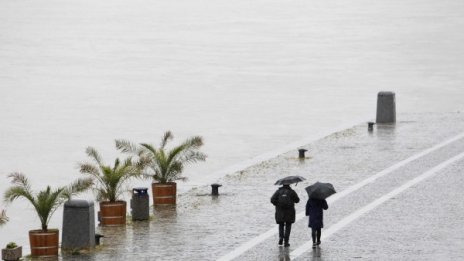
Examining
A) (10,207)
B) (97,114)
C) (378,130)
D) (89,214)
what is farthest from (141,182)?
(97,114)

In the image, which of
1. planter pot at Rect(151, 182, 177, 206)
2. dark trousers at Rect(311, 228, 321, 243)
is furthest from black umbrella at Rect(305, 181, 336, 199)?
planter pot at Rect(151, 182, 177, 206)

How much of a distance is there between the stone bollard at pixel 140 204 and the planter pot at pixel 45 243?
3135 millimetres

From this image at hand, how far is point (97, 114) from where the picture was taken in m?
52.8

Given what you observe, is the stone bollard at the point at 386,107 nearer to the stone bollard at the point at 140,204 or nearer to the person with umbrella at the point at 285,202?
the stone bollard at the point at 140,204

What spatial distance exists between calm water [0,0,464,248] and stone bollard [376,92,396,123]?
2.57 m

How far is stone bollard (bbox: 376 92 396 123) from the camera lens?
40.1m

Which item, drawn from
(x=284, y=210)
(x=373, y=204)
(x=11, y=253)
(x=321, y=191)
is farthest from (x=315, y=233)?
(x=11, y=253)

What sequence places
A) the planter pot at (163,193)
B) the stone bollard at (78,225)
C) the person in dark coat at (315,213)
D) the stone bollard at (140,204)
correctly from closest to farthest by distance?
the person in dark coat at (315,213) < the stone bollard at (78,225) < the stone bollard at (140,204) < the planter pot at (163,193)

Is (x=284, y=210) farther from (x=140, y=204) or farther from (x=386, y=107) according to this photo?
(x=386, y=107)

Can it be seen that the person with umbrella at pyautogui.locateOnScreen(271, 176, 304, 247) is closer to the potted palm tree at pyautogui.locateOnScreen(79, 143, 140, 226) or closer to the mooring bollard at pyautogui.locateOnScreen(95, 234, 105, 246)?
the mooring bollard at pyautogui.locateOnScreen(95, 234, 105, 246)

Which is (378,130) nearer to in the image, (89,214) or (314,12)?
(89,214)

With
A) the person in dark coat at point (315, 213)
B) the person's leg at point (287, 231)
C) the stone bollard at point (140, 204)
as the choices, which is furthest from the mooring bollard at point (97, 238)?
the person in dark coat at point (315, 213)

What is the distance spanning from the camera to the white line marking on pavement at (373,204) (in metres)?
23.1

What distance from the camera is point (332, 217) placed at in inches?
1019
